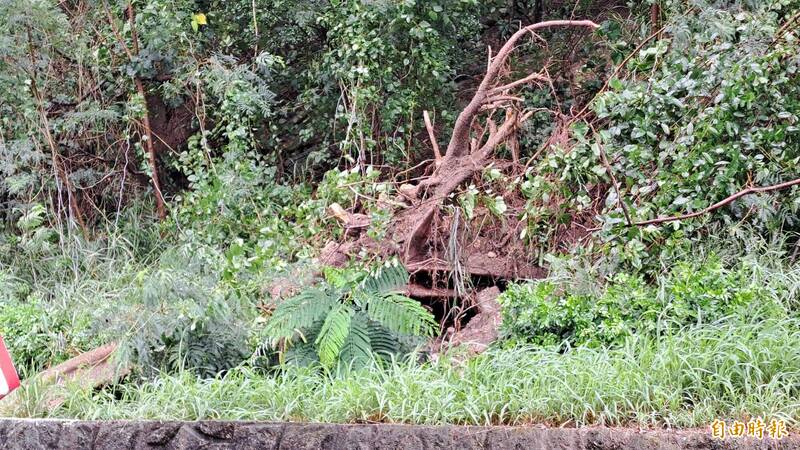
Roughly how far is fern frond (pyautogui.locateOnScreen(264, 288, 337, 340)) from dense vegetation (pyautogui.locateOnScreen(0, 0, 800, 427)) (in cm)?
2

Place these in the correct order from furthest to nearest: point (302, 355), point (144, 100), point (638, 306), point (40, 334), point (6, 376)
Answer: point (144, 100), point (40, 334), point (302, 355), point (638, 306), point (6, 376)

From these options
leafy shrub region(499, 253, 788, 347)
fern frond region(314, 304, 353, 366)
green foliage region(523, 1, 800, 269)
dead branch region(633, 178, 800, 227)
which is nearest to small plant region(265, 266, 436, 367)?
fern frond region(314, 304, 353, 366)

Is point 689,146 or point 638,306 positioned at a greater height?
point 689,146

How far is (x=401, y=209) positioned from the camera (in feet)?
23.7

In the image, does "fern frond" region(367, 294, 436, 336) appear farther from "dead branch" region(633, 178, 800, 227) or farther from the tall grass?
"dead branch" region(633, 178, 800, 227)

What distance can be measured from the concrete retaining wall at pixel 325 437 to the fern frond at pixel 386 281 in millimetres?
1586

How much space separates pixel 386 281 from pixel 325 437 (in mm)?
1801

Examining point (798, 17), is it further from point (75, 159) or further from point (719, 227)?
point (75, 159)

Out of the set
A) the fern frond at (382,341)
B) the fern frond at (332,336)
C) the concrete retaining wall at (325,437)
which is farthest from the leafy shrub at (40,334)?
the fern frond at (382,341)

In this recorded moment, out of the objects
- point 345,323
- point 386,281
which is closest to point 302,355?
point 345,323

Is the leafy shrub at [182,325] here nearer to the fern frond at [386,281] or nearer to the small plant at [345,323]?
the small plant at [345,323]

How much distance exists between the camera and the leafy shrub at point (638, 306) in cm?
555

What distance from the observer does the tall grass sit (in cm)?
454

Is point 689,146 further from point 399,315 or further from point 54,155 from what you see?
point 54,155
